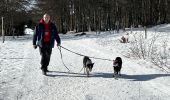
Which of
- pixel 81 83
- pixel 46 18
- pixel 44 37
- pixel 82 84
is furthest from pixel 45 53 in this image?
pixel 82 84

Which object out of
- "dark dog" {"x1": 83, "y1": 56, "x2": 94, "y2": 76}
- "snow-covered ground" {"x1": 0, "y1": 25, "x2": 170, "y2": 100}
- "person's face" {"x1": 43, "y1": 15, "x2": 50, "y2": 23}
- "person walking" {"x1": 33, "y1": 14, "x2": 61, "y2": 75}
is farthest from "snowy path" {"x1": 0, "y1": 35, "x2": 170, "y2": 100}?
"person's face" {"x1": 43, "y1": 15, "x2": 50, "y2": 23}

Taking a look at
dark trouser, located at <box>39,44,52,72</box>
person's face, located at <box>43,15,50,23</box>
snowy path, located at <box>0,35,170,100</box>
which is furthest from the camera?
dark trouser, located at <box>39,44,52,72</box>

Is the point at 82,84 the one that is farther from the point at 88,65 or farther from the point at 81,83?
the point at 88,65

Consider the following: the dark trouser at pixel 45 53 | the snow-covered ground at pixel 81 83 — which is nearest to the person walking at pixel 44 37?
the dark trouser at pixel 45 53

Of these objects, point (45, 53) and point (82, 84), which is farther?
point (45, 53)

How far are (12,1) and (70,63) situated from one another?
3014cm

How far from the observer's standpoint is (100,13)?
→ 5794 cm

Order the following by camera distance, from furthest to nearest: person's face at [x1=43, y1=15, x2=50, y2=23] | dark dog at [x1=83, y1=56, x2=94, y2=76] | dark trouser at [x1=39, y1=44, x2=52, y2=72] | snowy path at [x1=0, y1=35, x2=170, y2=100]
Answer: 1. dark trouser at [x1=39, y1=44, x2=52, y2=72]
2. person's face at [x1=43, y1=15, x2=50, y2=23]
3. dark dog at [x1=83, y1=56, x2=94, y2=76]
4. snowy path at [x1=0, y1=35, x2=170, y2=100]

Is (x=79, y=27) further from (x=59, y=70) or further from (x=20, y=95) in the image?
(x=20, y=95)

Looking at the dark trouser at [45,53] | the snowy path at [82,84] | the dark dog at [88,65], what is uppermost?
the dark trouser at [45,53]

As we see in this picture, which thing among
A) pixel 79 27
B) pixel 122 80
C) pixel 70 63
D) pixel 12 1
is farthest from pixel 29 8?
pixel 122 80

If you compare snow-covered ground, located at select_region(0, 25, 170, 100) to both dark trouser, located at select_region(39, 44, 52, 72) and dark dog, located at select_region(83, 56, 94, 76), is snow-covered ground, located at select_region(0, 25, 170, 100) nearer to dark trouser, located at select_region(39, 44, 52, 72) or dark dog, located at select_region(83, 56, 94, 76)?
dark dog, located at select_region(83, 56, 94, 76)

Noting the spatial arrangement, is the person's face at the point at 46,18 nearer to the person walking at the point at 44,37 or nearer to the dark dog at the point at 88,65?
the person walking at the point at 44,37

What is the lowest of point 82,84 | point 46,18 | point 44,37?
point 82,84
